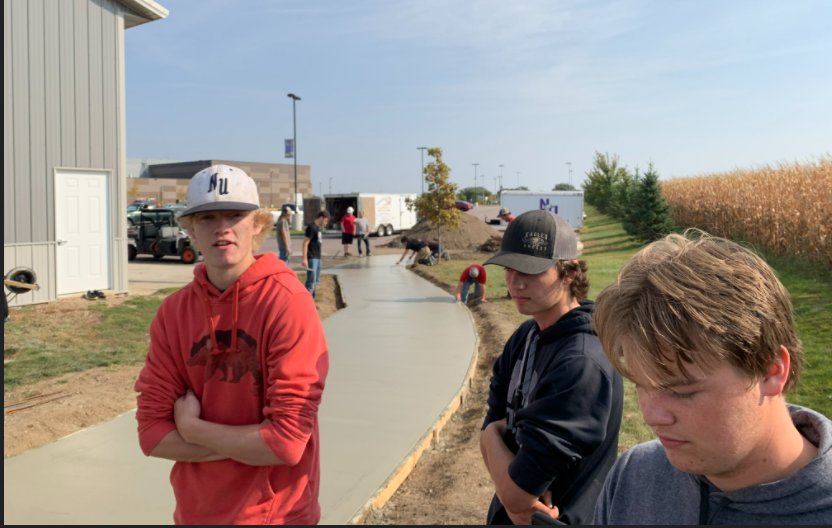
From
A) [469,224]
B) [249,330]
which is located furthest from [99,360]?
[469,224]

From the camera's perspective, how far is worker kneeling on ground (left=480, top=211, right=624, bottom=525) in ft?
6.30

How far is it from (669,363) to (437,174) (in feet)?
69.0

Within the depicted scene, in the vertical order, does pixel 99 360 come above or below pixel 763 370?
below

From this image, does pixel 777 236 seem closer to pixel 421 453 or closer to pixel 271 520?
pixel 421 453

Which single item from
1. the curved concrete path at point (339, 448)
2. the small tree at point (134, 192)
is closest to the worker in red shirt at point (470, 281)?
the curved concrete path at point (339, 448)

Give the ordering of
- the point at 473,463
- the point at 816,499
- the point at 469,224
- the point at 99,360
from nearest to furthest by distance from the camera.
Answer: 1. the point at 816,499
2. the point at 473,463
3. the point at 99,360
4. the point at 469,224

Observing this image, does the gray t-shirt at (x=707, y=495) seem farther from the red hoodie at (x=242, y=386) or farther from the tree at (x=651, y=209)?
the tree at (x=651, y=209)

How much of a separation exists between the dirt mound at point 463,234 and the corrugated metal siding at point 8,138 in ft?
57.6

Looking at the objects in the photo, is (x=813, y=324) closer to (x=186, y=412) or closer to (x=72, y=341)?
(x=186, y=412)

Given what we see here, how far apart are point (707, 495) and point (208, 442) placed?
1.50 m

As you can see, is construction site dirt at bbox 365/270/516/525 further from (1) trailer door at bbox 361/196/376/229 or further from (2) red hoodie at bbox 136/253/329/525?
(1) trailer door at bbox 361/196/376/229

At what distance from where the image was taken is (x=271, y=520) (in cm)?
210

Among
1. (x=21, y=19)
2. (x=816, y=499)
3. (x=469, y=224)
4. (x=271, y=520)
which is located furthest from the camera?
(x=469, y=224)

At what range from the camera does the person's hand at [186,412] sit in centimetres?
204
